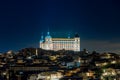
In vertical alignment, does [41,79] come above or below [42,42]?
below

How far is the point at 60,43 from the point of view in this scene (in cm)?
7625

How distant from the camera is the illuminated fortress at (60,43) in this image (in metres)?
75.0

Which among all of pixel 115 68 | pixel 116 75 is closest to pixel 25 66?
pixel 115 68

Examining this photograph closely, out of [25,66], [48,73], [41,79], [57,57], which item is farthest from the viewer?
[57,57]

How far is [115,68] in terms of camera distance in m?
33.3

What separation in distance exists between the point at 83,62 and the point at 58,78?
10504 mm

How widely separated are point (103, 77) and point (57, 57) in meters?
22.3

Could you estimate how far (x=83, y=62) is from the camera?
43.2 metres

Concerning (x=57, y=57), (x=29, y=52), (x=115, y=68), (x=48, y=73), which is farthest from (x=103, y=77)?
(x=29, y=52)

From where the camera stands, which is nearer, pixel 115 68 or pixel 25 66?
pixel 115 68

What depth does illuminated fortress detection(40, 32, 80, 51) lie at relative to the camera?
75.0 meters

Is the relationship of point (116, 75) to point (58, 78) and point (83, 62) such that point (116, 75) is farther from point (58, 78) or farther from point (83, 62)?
point (83, 62)

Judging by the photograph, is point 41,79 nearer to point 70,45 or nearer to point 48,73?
point 48,73

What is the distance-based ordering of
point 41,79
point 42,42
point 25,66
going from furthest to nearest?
point 42,42, point 25,66, point 41,79
